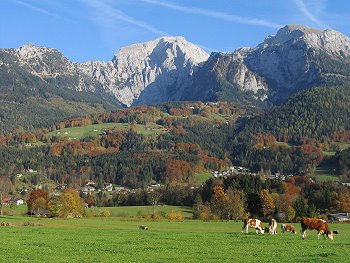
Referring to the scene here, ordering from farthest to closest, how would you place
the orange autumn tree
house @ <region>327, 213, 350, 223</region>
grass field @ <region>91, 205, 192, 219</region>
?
grass field @ <region>91, 205, 192, 219</region> → the orange autumn tree → house @ <region>327, 213, 350, 223</region>

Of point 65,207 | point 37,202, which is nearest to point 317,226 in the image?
point 65,207

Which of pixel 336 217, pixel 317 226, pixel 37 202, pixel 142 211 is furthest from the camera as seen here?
pixel 37 202

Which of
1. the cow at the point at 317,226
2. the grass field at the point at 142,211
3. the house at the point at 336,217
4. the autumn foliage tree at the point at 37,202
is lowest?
the house at the point at 336,217

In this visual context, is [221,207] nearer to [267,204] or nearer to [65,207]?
[267,204]

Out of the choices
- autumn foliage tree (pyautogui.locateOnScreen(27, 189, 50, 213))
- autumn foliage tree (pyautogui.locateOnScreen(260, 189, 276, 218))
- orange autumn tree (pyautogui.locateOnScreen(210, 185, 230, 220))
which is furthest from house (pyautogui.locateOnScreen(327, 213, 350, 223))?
autumn foliage tree (pyautogui.locateOnScreen(27, 189, 50, 213))

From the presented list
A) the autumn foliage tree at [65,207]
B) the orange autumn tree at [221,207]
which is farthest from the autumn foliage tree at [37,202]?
the orange autumn tree at [221,207]

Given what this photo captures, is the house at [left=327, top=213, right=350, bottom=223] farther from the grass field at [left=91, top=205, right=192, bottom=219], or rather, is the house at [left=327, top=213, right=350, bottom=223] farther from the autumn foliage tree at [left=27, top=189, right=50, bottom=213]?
the autumn foliage tree at [left=27, top=189, right=50, bottom=213]

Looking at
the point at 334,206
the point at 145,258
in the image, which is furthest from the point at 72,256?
the point at 334,206

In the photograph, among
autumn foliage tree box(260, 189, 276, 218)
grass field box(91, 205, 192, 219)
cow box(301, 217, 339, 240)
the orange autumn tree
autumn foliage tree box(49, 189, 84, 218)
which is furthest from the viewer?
grass field box(91, 205, 192, 219)

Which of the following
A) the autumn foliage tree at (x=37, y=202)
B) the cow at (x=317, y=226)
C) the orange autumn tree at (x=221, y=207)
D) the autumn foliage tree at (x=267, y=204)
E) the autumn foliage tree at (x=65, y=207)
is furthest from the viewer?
the autumn foliage tree at (x=37, y=202)

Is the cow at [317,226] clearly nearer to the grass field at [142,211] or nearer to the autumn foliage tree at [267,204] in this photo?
the autumn foliage tree at [267,204]

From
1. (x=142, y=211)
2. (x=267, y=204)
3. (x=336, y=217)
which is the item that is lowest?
(x=336, y=217)

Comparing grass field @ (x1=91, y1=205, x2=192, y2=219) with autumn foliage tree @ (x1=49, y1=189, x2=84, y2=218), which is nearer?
autumn foliage tree @ (x1=49, y1=189, x2=84, y2=218)

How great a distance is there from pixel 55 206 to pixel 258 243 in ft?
333
